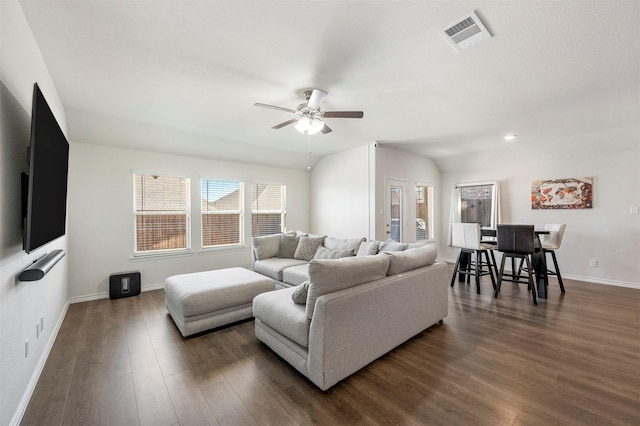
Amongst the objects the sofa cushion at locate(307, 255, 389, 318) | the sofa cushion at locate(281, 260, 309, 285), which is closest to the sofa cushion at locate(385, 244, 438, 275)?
the sofa cushion at locate(307, 255, 389, 318)

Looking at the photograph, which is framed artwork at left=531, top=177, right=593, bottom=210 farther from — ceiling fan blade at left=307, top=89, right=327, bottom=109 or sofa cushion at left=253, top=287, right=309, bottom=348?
sofa cushion at left=253, top=287, right=309, bottom=348

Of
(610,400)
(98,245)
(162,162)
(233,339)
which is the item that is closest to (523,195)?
(610,400)

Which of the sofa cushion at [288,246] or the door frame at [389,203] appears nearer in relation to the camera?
the sofa cushion at [288,246]

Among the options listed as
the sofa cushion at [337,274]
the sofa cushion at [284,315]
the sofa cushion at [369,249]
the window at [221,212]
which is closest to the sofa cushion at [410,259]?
the sofa cushion at [337,274]

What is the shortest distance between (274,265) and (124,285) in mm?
2302

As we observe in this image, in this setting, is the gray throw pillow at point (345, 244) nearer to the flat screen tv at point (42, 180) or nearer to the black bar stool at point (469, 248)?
the black bar stool at point (469, 248)

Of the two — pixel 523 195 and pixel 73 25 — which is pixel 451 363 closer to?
pixel 73 25

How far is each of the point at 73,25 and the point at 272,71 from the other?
4.81ft

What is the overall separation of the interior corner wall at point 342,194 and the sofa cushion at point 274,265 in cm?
167

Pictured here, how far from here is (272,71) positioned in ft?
8.34

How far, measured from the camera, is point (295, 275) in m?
3.62

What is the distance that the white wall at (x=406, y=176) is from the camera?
5.20 meters

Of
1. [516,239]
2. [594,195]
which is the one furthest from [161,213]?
[594,195]

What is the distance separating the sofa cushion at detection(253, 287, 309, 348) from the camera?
202 centimetres
